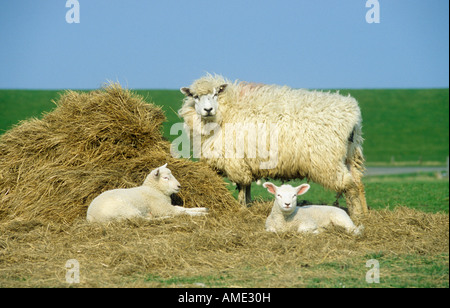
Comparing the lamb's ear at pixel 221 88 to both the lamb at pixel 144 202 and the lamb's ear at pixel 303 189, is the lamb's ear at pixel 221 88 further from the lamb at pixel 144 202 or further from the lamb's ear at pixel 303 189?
the lamb's ear at pixel 303 189

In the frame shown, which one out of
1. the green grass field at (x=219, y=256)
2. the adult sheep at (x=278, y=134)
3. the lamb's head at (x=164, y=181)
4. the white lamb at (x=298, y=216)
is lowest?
the green grass field at (x=219, y=256)

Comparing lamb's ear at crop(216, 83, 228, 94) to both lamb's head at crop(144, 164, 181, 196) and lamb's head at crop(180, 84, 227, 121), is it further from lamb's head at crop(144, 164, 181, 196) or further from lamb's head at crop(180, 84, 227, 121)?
lamb's head at crop(144, 164, 181, 196)

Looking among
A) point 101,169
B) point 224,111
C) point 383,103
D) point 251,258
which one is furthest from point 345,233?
point 383,103

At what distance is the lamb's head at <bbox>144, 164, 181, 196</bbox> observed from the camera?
9.62m

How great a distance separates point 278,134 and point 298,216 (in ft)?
7.89

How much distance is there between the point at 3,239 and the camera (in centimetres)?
841

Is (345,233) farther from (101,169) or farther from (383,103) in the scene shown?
(383,103)

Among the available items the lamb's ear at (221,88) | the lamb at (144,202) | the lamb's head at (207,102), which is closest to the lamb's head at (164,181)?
the lamb at (144,202)

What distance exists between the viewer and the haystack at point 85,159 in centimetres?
983

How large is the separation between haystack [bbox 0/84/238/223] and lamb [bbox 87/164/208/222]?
0.64m

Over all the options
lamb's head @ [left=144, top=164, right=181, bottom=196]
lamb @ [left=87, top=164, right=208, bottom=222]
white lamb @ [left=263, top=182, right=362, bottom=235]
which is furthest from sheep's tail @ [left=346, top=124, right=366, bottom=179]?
lamb's head @ [left=144, top=164, right=181, bottom=196]

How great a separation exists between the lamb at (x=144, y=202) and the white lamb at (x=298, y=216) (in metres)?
1.52

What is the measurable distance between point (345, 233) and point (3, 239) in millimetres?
5360

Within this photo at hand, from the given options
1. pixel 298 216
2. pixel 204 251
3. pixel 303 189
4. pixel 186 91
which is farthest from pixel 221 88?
pixel 204 251
